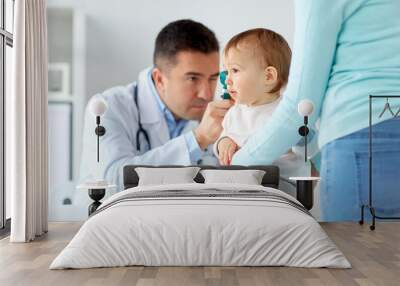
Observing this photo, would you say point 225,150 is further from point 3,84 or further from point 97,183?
point 3,84

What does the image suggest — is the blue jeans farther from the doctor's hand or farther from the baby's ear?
the doctor's hand

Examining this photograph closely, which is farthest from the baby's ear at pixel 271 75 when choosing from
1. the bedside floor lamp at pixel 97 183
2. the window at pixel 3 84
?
the window at pixel 3 84

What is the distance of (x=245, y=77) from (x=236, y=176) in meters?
1.25

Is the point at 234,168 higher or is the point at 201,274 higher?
the point at 234,168

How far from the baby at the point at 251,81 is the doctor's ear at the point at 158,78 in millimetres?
777

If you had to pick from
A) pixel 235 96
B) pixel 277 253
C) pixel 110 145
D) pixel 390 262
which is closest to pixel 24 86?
pixel 110 145

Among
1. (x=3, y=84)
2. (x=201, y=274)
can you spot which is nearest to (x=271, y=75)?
(x=3, y=84)

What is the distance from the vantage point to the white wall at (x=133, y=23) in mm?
7863

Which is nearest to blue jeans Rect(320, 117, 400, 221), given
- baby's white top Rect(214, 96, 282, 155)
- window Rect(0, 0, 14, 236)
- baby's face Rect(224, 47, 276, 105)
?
baby's white top Rect(214, 96, 282, 155)

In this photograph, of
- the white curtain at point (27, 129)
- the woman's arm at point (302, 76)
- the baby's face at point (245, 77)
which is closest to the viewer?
the white curtain at point (27, 129)

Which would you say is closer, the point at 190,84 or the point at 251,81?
the point at 251,81

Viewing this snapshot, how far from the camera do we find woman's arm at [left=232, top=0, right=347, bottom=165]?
23.7 feet

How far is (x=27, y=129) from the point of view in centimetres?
632

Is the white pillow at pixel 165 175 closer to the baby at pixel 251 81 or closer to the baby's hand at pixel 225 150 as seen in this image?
the baby's hand at pixel 225 150
